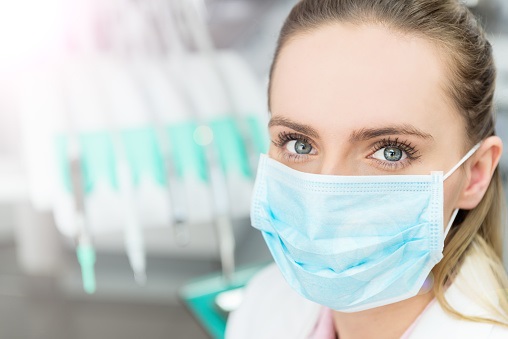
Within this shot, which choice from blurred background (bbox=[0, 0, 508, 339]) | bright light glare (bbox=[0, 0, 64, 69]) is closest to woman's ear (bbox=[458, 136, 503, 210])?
blurred background (bbox=[0, 0, 508, 339])

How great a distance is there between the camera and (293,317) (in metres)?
1.06

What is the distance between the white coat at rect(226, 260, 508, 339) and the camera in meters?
0.83

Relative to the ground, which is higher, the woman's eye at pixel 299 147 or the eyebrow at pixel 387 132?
the eyebrow at pixel 387 132

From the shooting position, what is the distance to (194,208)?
1717 millimetres

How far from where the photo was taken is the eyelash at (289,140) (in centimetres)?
87

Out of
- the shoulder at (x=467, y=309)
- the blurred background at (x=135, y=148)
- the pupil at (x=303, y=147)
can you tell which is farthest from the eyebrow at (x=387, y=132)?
the blurred background at (x=135, y=148)

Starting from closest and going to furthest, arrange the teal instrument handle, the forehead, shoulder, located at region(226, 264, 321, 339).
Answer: the forehead, shoulder, located at region(226, 264, 321, 339), the teal instrument handle

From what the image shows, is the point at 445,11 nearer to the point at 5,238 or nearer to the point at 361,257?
the point at 361,257

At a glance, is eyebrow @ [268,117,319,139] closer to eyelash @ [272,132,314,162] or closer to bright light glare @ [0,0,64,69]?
eyelash @ [272,132,314,162]

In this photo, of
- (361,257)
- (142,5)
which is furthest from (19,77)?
(361,257)

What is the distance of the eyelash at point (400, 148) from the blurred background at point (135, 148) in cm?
91

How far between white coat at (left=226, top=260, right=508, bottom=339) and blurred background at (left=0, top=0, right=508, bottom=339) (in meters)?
0.57

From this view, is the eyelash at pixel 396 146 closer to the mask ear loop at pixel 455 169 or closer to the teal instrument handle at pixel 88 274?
the mask ear loop at pixel 455 169

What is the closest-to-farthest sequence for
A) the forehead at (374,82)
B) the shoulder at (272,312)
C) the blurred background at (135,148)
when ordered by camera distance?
the forehead at (374,82) < the shoulder at (272,312) < the blurred background at (135,148)
